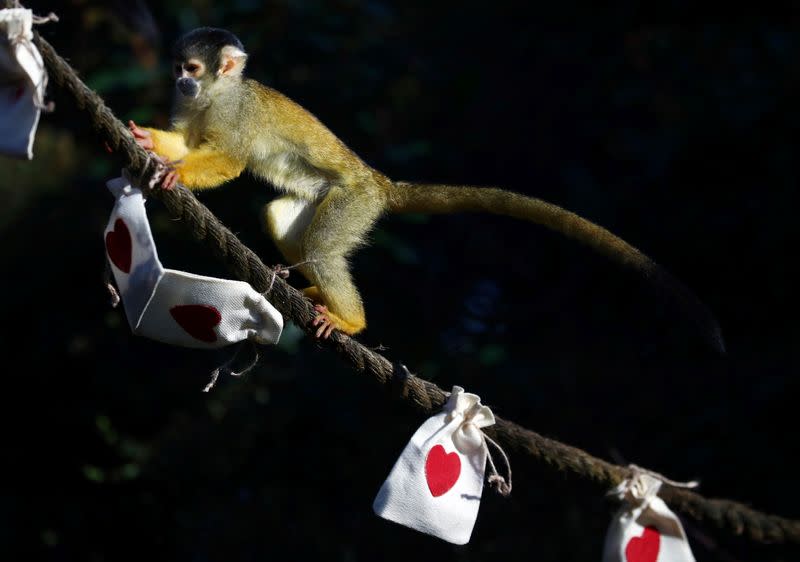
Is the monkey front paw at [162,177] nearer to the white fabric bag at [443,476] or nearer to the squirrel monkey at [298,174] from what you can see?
the squirrel monkey at [298,174]

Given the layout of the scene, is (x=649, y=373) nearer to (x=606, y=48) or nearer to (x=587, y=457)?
(x=606, y=48)

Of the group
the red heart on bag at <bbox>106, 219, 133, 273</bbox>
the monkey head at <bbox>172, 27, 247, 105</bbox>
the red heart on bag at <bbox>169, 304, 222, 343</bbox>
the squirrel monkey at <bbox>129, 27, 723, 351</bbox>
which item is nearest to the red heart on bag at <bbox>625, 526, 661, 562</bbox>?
the squirrel monkey at <bbox>129, 27, 723, 351</bbox>

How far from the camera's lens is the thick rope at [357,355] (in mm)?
1832

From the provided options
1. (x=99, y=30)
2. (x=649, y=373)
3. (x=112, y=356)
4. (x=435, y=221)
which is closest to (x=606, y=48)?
(x=435, y=221)

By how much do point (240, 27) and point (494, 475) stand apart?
7.25 ft

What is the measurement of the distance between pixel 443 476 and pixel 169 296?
639 millimetres

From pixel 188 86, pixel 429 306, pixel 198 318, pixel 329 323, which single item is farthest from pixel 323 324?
pixel 429 306

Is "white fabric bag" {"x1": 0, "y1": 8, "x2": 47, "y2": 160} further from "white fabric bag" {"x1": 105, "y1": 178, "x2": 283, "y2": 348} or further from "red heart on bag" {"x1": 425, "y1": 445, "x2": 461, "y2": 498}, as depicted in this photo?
"red heart on bag" {"x1": 425, "y1": 445, "x2": 461, "y2": 498}

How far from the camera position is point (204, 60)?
8.67 feet

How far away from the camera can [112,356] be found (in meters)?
4.85

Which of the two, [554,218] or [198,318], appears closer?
[198,318]

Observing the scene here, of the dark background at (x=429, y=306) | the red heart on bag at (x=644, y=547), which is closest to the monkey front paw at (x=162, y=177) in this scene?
the dark background at (x=429, y=306)

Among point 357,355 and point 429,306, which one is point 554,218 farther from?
point 429,306

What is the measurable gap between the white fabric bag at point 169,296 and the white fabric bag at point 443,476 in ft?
1.20
